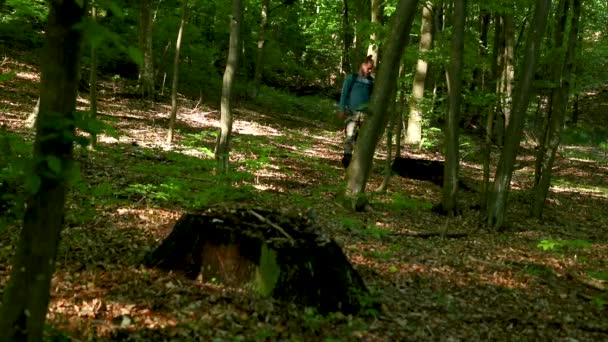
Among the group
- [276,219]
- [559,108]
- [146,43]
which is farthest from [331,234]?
[146,43]

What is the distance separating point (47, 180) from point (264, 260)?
8.57 ft

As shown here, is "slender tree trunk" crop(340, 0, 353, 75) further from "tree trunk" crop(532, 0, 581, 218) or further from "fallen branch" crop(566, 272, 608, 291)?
"fallen branch" crop(566, 272, 608, 291)

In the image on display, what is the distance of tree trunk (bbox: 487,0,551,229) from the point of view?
381 inches

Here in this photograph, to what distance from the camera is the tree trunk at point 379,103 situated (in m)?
8.97

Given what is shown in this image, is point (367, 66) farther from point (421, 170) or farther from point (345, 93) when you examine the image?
point (421, 170)

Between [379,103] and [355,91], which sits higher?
[355,91]

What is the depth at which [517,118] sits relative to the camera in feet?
32.7

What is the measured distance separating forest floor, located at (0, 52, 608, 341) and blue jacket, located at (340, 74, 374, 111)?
1.75 metres

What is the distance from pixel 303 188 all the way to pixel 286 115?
15.4 m

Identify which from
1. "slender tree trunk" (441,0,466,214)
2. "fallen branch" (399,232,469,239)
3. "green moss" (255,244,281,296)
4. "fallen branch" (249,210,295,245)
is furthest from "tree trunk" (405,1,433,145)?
"green moss" (255,244,281,296)

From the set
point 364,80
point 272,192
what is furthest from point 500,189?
point 272,192

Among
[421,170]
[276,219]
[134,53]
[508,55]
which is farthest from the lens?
[508,55]

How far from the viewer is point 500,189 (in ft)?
33.5

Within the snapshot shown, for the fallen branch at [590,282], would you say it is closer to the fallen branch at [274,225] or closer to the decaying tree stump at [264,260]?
the decaying tree stump at [264,260]
